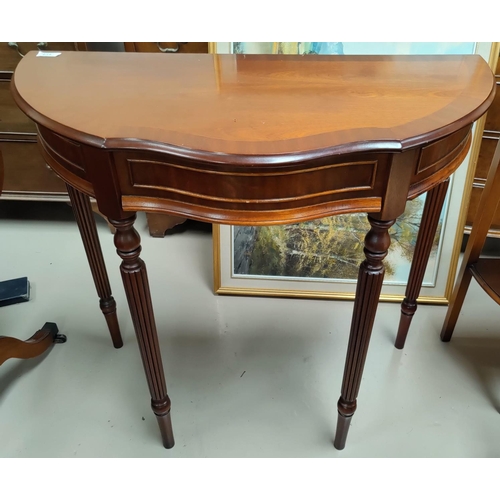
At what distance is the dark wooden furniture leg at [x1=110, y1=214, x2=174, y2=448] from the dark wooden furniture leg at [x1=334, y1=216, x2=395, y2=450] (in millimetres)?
368

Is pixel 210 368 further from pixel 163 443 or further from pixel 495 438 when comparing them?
pixel 495 438

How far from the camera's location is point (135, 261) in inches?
30.5

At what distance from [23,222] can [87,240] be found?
91cm

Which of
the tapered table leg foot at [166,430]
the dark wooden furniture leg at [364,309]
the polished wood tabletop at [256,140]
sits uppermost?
the polished wood tabletop at [256,140]

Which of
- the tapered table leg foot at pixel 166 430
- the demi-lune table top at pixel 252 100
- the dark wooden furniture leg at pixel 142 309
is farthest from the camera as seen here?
the tapered table leg foot at pixel 166 430

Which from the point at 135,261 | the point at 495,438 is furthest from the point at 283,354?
the point at 135,261

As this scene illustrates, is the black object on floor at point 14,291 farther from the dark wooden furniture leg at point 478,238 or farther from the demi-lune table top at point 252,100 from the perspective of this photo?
the dark wooden furniture leg at point 478,238

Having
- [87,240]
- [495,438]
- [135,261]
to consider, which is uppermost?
[135,261]

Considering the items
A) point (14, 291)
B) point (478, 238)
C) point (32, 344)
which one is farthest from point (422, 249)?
point (14, 291)

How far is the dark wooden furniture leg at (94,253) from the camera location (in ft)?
3.51

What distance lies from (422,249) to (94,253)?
0.80 meters

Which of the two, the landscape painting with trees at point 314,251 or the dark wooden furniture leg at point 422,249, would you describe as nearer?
the dark wooden furniture leg at point 422,249

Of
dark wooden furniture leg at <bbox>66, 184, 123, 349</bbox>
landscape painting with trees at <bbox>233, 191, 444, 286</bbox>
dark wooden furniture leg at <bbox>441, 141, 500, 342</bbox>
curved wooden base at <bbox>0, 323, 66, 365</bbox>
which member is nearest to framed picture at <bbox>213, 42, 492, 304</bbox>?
landscape painting with trees at <bbox>233, 191, 444, 286</bbox>

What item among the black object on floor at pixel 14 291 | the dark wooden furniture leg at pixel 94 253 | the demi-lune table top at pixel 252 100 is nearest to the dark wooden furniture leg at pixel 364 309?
the demi-lune table top at pixel 252 100
